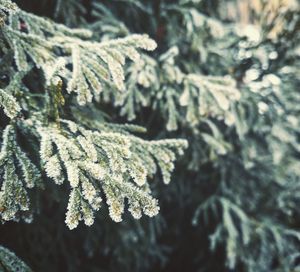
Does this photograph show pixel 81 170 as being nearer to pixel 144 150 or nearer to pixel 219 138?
pixel 144 150

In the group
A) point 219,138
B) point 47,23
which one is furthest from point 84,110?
point 219,138

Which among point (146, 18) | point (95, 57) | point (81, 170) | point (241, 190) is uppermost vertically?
point (146, 18)

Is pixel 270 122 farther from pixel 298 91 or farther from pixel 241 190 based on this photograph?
pixel 241 190

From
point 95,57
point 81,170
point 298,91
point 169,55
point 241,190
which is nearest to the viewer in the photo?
point 81,170

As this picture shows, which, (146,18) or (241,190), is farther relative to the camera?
(241,190)

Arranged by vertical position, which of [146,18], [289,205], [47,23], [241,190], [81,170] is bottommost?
[289,205]

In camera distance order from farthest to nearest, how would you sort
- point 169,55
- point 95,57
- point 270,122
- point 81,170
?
point 270,122 → point 169,55 → point 95,57 → point 81,170

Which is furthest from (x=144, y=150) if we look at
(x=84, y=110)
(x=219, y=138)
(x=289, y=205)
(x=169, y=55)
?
(x=289, y=205)

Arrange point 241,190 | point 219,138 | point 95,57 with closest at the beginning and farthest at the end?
point 95,57 → point 219,138 → point 241,190

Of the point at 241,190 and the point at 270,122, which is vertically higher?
the point at 270,122
